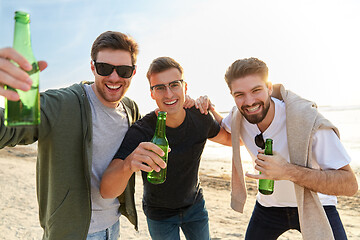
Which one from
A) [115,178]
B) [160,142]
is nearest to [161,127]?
[160,142]

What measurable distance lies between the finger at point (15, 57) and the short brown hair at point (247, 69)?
237 centimetres

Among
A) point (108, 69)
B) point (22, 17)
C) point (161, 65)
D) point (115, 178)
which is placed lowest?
point (115, 178)

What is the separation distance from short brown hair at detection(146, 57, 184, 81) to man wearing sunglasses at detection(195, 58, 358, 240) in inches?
23.9

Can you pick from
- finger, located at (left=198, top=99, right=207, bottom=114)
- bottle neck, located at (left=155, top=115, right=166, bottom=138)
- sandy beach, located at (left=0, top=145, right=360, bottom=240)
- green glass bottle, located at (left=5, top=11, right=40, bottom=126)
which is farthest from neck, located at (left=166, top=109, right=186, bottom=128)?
sandy beach, located at (left=0, top=145, right=360, bottom=240)

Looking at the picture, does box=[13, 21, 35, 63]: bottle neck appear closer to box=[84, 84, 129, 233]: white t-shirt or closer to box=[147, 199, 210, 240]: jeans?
box=[84, 84, 129, 233]: white t-shirt

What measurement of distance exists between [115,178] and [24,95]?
4.29ft

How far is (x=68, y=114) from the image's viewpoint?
8.94 ft

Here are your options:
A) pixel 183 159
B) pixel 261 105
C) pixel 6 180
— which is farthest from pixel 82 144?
pixel 6 180

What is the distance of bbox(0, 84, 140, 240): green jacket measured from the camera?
8.72 feet

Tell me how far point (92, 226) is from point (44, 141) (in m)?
1.05

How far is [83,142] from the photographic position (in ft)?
9.14

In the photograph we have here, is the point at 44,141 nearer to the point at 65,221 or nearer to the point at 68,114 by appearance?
the point at 68,114

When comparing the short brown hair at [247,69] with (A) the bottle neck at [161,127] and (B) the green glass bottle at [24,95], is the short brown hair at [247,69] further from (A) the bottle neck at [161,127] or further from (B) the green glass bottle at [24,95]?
(B) the green glass bottle at [24,95]

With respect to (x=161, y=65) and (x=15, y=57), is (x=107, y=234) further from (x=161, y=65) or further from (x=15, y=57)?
(x=15, y=57)
